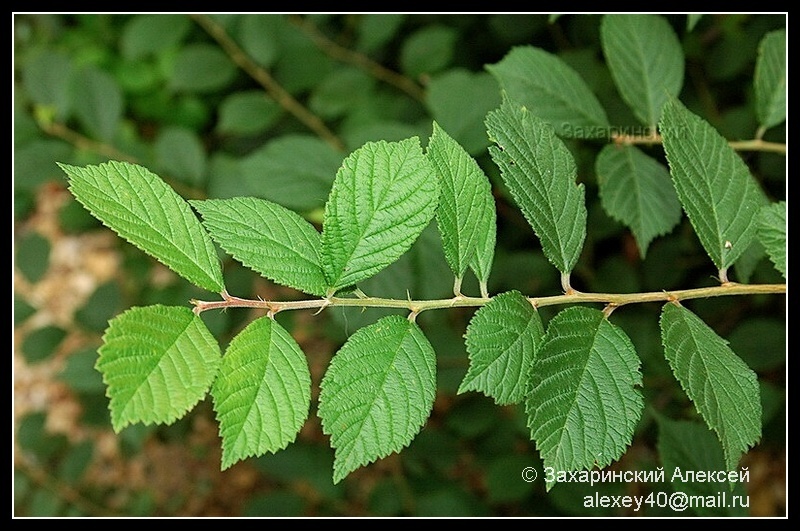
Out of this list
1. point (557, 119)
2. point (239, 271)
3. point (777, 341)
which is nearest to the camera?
point (557, 119)

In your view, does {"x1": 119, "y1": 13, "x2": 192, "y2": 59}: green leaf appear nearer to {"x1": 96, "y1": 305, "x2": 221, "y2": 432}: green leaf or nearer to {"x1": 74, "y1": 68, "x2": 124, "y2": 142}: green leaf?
{"x1": 74, "y1": 68, "x2": 124, "y2": 142}: green leaf

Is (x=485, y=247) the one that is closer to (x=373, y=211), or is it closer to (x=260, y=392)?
(x=373, y=211)

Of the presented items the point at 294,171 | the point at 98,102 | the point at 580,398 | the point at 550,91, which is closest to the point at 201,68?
the point at 98,102

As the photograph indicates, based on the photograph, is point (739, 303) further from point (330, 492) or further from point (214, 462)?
point (214, 462)

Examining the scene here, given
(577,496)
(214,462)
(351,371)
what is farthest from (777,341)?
(214,462)

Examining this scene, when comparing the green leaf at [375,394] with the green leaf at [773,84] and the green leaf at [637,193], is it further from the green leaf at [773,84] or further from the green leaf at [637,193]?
the green leaf at [773,84]
